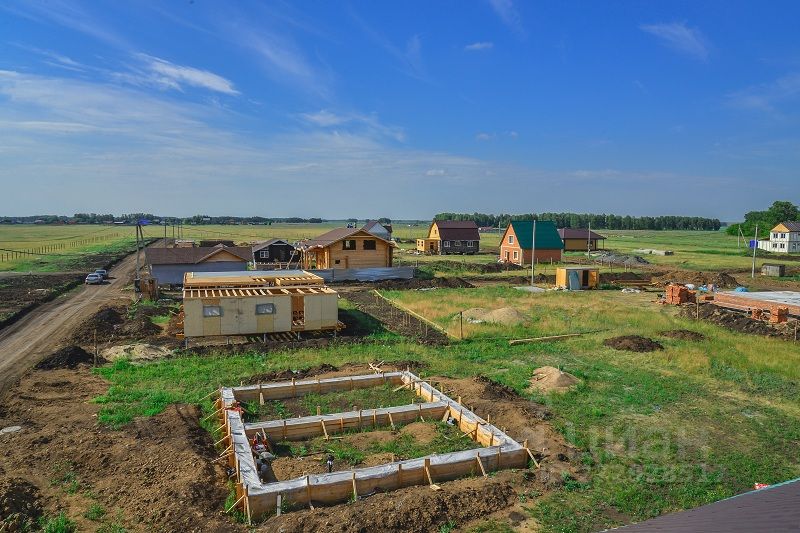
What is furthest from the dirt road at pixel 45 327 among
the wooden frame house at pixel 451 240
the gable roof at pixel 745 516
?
the wooden frame house at pixel 451 240

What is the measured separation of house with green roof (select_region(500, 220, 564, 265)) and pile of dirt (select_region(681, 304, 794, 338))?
30.1 meters

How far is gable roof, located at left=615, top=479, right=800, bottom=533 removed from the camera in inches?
192

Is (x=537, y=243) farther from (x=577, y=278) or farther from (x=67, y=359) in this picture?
(x=67, y=359)

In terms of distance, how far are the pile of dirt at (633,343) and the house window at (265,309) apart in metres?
14.9

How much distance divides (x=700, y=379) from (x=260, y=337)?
59.4 ft

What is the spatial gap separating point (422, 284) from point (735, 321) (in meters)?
22.0

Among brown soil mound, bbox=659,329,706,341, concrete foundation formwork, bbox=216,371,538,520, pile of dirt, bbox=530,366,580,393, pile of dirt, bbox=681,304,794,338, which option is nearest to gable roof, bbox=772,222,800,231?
pile of dirt, bbox=681,304,794,338

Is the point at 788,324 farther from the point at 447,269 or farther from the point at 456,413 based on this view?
the point at 447,269

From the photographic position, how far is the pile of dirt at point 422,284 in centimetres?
4303

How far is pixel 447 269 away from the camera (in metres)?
56.4

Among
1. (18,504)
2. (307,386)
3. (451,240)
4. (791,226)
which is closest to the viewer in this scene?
(18,504)

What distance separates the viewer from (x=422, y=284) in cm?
4375

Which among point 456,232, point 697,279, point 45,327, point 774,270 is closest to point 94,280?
point 45,327

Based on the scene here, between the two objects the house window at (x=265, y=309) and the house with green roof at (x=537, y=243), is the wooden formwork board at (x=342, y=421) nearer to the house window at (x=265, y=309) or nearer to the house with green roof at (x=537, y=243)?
the house window at (x=265, y=309)
